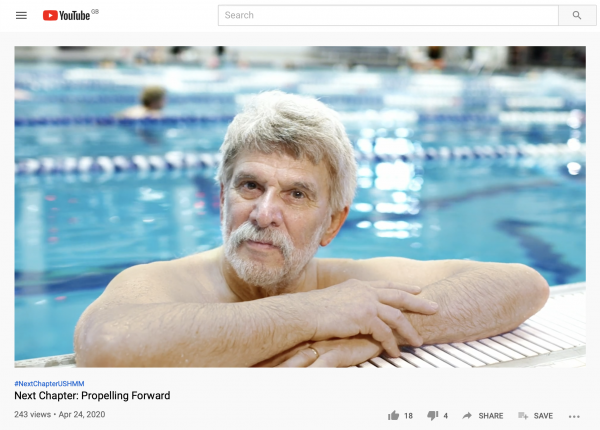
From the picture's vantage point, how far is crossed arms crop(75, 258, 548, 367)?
5.43ft

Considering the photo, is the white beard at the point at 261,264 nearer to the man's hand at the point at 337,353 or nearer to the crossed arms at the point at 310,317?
the crossed arms at the point at 310,317

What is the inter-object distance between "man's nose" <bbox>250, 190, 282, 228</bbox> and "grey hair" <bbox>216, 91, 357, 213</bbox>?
5.5 inches

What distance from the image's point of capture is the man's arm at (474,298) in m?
2.08

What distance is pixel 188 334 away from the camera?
1664 millimetres

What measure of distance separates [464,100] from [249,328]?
11.9 m

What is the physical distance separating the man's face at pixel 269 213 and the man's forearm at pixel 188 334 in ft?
0.53

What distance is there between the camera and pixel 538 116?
10875mm
